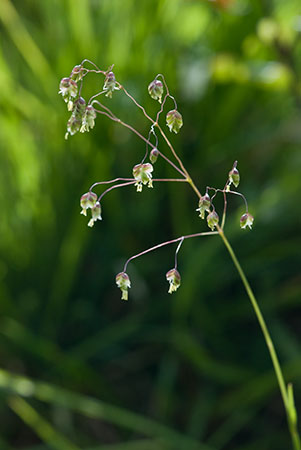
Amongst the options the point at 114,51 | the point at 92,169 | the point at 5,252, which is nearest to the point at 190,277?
the point at 92,169

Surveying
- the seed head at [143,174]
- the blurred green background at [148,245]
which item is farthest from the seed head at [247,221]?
the blurred green background at [148,245]

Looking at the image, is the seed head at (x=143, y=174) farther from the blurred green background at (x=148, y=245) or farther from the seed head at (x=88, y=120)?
the blurred green background at (x=148, y=245)

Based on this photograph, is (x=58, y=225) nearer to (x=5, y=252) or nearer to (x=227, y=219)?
(x=5, y=252)

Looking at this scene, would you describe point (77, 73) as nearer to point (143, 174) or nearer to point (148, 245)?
point (143, 174)

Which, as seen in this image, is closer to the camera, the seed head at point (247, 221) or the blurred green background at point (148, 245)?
the seed head at point (247, 221)

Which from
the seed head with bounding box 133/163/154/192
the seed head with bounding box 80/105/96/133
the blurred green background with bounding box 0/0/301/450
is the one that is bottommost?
the seed head with bounding box 133/163/154/192

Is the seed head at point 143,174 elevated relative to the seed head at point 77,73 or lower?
lower

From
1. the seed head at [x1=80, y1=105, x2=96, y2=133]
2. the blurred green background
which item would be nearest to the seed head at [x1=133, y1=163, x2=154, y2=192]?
the seed head at [x1=80, y1=105, x2=96, y2=133]

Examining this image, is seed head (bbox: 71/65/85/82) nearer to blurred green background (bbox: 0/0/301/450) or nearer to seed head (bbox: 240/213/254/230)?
seed head (bbox: 240/213/254/230)
